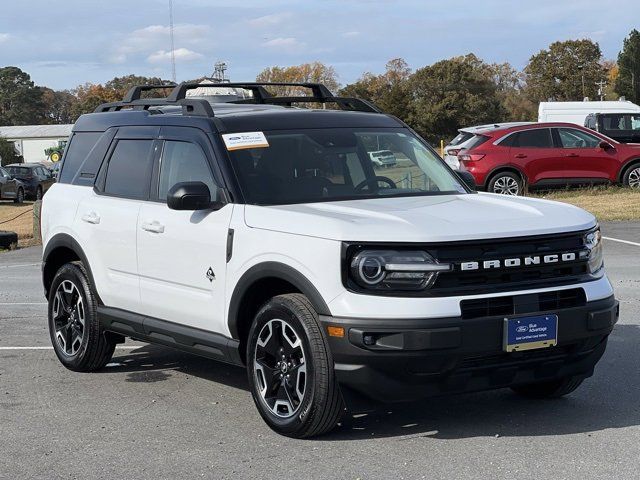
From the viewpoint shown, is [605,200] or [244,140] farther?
[605,200]

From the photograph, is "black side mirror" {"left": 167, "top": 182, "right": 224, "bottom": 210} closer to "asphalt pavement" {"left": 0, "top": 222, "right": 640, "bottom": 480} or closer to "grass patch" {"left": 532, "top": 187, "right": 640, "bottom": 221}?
"asphalt pavement" {"left": 0, "top": 222, "right": 640, "bottom": 480}

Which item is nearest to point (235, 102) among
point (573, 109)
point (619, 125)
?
point (619, 125)

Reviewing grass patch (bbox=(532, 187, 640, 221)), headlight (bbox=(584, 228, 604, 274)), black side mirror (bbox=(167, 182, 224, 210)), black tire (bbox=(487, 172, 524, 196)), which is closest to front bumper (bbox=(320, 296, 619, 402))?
headlight (bbox=(584, 228, 604, 274))

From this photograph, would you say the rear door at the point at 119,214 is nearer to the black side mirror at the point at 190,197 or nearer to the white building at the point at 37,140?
the black side mirror at the point at 190,197

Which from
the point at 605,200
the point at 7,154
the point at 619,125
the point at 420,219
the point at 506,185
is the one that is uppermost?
the point at 420,219

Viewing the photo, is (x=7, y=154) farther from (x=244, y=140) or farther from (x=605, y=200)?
(x=244, y=140)

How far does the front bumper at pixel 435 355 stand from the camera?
517 cm

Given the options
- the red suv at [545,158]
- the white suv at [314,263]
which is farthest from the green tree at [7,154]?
the white suv at [314,263]

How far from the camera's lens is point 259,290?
6.01m

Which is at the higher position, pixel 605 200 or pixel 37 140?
Result: pixel 605 200

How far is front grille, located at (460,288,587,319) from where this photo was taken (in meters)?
5.28

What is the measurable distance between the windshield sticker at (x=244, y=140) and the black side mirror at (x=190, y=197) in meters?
0.35

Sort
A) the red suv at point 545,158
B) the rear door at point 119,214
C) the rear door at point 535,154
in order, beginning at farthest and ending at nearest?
1. the rear door at point 535,154
2. the red suv at point 545,158
3. the rear door at point 119,214

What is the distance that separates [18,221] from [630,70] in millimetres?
74795
